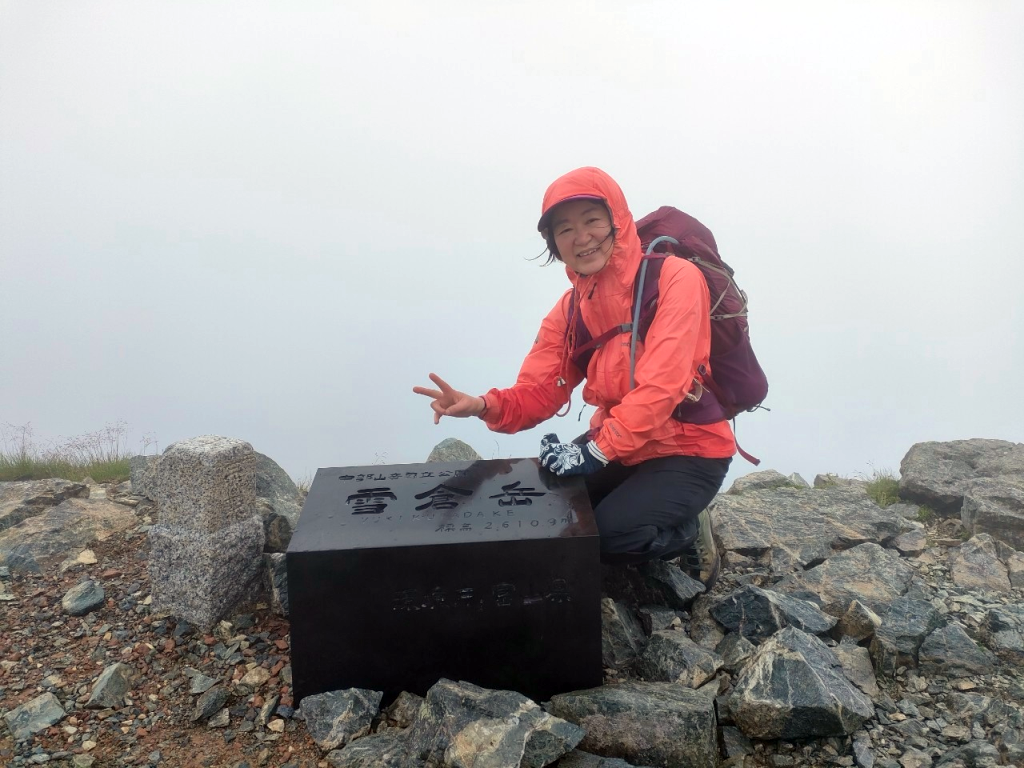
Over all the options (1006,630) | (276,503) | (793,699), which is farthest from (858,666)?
(276,503)

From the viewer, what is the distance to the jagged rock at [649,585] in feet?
Answer: 15.3

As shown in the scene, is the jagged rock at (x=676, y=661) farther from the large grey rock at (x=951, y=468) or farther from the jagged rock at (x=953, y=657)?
the large grey rock at (x=951, y=468)

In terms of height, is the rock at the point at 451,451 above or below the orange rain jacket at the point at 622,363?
below

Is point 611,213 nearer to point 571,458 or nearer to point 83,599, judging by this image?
point 571,458

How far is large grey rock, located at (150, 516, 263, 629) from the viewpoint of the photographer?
13.9ft

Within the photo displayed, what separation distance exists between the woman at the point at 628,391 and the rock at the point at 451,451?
1620 mm

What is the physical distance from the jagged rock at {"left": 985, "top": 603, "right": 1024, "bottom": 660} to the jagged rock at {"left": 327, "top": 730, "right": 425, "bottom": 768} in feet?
11.1

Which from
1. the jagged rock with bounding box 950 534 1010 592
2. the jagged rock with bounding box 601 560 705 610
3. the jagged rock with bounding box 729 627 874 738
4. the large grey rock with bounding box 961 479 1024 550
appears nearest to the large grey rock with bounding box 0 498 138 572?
the jagged rock with bounding box 601 560 705 610

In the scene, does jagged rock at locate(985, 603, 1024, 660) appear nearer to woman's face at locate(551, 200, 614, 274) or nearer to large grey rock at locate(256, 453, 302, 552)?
woman's face at locate(551, 200, 614, 274)

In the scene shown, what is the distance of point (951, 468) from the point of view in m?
7.23

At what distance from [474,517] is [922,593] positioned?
321 centimetres

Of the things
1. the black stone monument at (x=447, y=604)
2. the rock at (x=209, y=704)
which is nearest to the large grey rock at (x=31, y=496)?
the rock at (x=209, y=704)

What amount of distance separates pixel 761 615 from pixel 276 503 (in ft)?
10.7

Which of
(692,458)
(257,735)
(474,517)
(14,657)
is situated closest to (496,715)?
(474,517)
